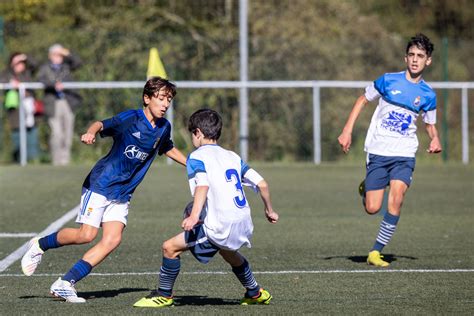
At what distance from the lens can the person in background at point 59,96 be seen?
66.6 ft

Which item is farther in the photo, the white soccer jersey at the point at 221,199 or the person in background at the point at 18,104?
the person in background at the point at 18,104

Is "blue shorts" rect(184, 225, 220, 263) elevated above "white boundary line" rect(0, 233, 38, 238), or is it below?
above

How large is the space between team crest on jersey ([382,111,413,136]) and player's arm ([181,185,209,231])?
3115mm

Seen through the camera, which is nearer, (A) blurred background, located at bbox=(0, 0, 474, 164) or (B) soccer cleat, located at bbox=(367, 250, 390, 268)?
(B) soccer cleat, located at bbox=(367, 250, 390, 268)

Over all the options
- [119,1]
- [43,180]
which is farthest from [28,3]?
[43,180]

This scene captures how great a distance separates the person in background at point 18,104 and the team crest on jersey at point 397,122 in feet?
38.6

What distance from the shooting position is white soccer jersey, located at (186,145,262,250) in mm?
7324

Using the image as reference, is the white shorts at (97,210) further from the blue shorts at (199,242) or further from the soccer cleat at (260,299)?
the soccer cleat at (260,299)

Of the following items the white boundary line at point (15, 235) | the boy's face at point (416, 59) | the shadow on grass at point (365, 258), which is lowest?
the shadow on grass at point (365, 258)

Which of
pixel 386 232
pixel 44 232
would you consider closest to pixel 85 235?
pixel 386 232

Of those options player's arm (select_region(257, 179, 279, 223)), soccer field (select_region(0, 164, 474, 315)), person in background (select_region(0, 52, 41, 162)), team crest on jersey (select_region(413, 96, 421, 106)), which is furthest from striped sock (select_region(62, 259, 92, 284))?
person in background (select_region(0, 52, 41, 162))

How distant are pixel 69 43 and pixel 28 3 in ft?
10.8

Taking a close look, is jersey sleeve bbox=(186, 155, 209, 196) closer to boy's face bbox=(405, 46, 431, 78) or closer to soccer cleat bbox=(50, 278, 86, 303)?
soccer cleat bbox=(50, 278, 86, 303)

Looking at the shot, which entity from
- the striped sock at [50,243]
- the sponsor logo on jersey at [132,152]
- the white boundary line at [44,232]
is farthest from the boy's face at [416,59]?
the white boundary line at [44,232]
